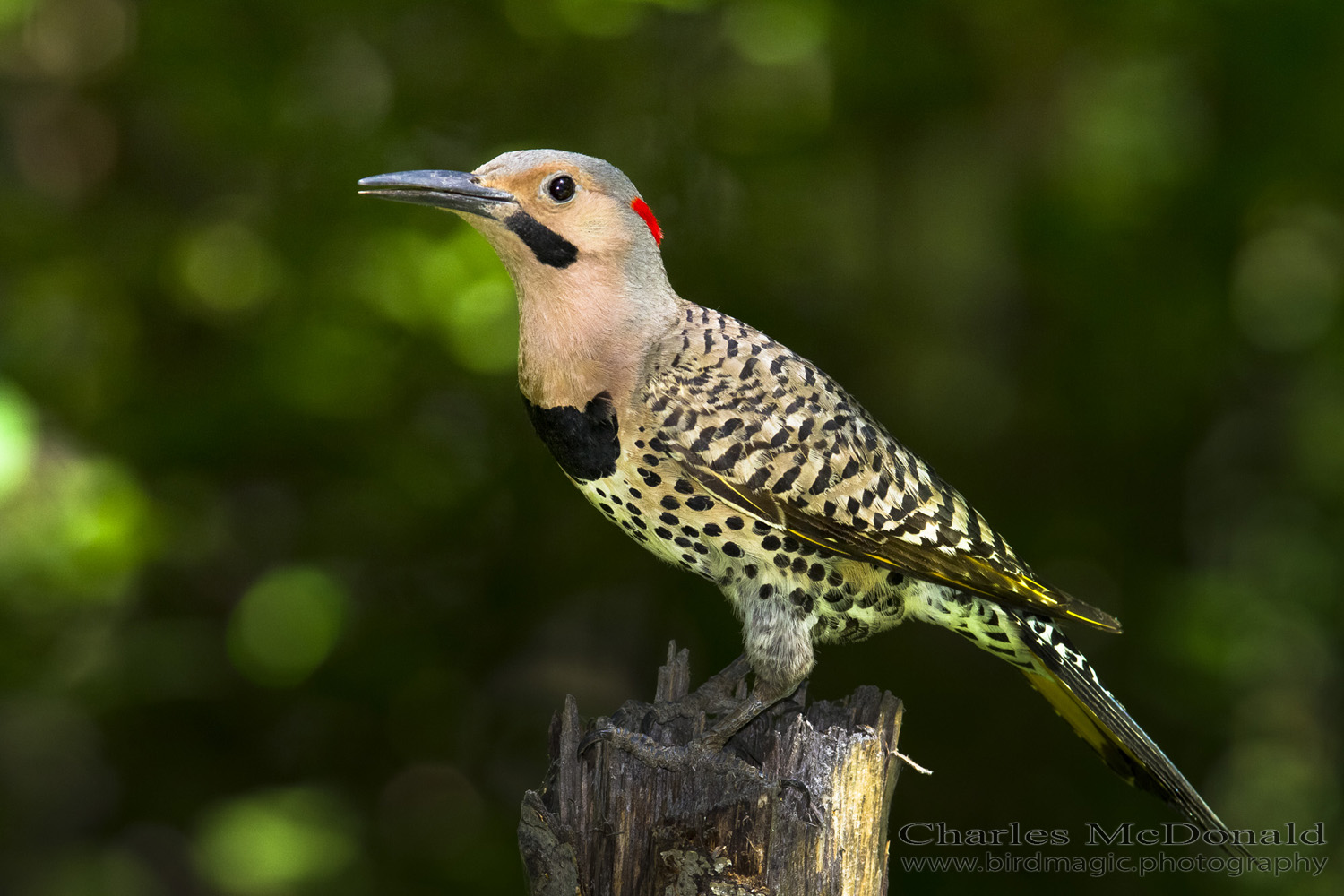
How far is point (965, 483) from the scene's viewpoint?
5660 mm

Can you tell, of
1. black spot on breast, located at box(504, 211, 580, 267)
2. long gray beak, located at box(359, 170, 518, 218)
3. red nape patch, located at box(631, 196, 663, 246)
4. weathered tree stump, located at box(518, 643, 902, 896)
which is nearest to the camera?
weathered tree stump, located at box(518, 643, 902, 896)

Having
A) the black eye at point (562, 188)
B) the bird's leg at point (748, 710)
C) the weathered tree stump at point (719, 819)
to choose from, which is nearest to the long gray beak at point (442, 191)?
the black eye at point (562, 188)

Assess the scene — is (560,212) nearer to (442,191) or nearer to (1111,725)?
(442,191)

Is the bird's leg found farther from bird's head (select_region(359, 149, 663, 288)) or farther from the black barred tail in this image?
bird's head (select_region(359, 149, 663, 288))

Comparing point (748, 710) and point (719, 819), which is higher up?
point (748, 710)

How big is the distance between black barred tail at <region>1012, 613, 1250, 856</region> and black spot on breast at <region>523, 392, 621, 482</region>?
1413 mm

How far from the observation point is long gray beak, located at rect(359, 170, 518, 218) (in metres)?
2.92

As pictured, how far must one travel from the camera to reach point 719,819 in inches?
107

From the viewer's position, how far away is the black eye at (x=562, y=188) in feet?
10.0

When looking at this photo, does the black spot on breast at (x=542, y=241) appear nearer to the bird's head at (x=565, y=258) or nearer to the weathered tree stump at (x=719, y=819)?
the bird's head at (x=565, y=258)

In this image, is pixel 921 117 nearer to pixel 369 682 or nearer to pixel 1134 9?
pixel 1134 9

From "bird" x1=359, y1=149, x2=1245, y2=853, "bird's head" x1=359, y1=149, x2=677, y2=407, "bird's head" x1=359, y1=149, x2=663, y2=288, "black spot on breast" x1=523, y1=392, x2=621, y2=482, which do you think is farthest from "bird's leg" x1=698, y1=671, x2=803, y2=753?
"bird's head" x1=359, y1=149, x2=663, y2=288

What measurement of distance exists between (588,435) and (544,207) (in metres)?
0.61

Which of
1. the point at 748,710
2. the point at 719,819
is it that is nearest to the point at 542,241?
the point at 748,710
